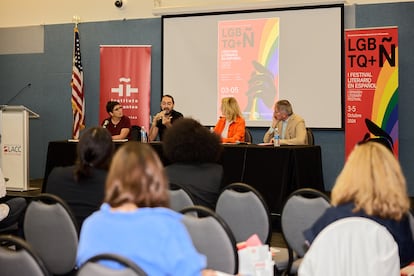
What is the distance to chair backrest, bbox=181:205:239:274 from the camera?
2209 millimetres

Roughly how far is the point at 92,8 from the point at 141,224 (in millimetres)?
7920

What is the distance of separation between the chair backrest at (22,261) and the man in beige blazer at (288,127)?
446 centimetres

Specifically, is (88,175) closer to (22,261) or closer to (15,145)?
(22,261)

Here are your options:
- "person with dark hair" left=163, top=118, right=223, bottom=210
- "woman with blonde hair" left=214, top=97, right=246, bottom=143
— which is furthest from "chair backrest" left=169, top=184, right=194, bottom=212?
"woman with blonde hair" left=214, top=97, right=246, bottom=143

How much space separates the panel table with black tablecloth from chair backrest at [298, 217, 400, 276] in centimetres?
337

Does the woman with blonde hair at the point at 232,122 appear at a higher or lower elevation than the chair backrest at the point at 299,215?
higher

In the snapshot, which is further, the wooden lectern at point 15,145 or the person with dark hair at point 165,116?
the wooden lectern at point 15,145

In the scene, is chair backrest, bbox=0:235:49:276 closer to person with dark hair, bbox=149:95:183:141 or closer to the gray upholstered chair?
the gray upholstered chair

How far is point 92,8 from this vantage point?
9.01 m

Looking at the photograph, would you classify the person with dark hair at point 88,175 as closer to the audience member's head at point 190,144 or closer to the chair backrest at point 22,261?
the audience member's head at point 190,144

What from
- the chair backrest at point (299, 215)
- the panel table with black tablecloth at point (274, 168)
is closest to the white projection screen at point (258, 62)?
the panel table with black tablecloth at point (274, 168)

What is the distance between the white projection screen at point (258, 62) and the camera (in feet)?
24.0

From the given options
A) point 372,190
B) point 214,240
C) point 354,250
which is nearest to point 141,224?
point 214,240

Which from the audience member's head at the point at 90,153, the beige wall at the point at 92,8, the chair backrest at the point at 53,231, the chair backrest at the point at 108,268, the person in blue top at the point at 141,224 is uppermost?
the beige wall at the point at 92,8
